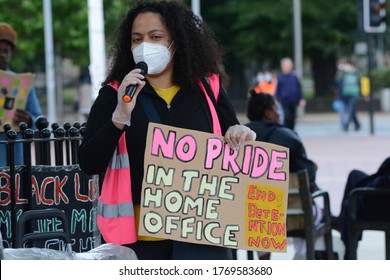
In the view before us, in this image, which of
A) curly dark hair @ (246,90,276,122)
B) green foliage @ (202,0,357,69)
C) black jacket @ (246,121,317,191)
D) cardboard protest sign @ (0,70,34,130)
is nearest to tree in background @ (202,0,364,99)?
green foliage @ (202,0,357,69)

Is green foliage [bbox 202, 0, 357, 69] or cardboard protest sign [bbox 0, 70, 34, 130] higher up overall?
green foliage [bbox 202, 0, 357, 69]

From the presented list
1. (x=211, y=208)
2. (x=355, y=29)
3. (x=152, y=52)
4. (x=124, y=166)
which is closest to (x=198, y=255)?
(x=211, y=208)

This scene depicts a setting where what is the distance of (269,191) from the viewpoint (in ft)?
13.7

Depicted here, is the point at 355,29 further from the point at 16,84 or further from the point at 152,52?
the point at 152,52

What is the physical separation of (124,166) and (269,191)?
59 centimetres

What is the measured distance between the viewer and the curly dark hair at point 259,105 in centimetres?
775

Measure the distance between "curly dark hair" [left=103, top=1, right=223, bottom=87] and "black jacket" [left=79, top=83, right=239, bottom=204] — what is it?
0.29 feet

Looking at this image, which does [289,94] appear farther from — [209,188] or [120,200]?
[120,200]

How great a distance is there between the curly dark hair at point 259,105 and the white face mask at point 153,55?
3.70 meters

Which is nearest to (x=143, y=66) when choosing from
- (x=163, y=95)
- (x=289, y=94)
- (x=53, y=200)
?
(x=163, y=95)

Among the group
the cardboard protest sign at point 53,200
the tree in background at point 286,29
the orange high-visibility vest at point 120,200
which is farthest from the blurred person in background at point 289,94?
the orange high-visibility vest at point 120,200

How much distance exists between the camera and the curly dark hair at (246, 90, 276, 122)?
25.4ft

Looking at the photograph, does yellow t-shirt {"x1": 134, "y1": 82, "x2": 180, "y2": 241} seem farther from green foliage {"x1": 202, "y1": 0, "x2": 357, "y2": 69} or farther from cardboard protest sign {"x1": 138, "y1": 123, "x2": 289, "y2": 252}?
green foliage {"x1": 202, "y1": 0, "x2": 357, "y2": 69}

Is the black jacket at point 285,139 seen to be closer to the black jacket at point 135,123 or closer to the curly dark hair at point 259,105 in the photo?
the curly dark hair at point 259,105
